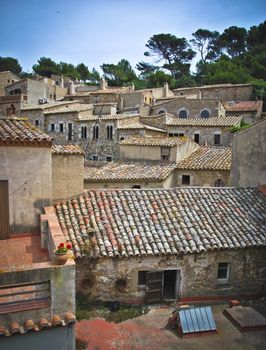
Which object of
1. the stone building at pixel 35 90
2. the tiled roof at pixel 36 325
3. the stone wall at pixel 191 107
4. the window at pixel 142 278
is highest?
the stone building at pixel 35 90

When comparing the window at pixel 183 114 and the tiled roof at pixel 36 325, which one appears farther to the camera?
the window at pixel 183 114

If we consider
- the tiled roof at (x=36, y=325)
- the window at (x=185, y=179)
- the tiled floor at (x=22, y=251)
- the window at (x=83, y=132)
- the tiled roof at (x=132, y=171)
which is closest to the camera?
the tiled roof at (x=36, y=325)

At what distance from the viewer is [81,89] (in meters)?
67.3

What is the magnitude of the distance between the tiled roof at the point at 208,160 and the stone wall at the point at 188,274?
12.5 m

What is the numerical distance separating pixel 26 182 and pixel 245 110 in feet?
124

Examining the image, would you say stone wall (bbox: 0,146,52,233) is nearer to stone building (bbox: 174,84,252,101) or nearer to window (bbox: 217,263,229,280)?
window (bbox: 217,263,229,280)

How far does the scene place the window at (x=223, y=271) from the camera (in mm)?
12859

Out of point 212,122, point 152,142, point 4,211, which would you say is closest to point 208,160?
point 152,142

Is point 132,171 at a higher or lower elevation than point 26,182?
lower

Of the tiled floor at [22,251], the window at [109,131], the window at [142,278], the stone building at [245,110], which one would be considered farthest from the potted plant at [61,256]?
the stone building at [245,110]

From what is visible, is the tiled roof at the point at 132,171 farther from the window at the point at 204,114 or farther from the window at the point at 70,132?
the window at the point at 204,114

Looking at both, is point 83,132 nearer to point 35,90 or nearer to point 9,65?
point 35,90

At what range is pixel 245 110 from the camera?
42500 mm

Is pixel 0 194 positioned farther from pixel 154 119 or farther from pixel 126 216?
pixel 154 119
